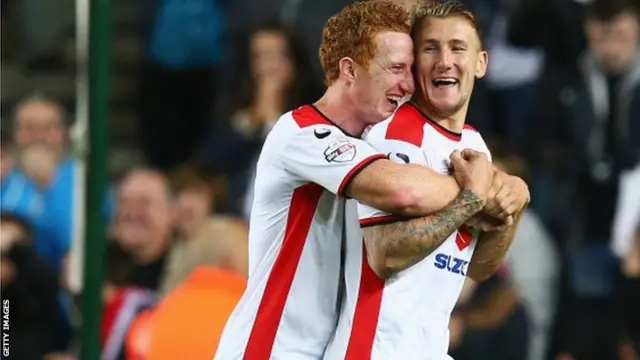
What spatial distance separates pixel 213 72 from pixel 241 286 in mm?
2595

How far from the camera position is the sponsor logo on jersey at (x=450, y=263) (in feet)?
11.3

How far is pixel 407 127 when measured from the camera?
3438mm

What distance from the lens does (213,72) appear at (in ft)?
24.4

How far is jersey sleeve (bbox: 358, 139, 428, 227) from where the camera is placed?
132 inches

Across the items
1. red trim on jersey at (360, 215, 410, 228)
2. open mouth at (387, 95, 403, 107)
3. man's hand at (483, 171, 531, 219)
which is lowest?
red trim on jersey at (360, 215, 410, 228)

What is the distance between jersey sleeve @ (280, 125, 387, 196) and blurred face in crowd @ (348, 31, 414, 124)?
0.28 ft

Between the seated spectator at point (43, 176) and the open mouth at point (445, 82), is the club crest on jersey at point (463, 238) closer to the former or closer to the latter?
the open mouth at point (445, 82)

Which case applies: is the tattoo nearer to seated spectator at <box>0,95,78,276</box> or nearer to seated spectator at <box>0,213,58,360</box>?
seated spectator at <box>0,213,58,360</box>

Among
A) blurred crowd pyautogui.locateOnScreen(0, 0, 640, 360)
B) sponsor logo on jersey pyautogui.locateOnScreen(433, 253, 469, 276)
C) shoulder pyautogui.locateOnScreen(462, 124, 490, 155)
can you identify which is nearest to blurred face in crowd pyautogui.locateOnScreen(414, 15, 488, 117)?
shoulder pyautogui.locateOnScreen(462, 124, 490, 155)

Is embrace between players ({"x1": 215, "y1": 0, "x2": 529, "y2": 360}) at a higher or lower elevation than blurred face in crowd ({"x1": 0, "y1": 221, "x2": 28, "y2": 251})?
higher

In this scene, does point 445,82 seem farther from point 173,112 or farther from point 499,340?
point 173,112

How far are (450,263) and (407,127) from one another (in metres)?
0.31

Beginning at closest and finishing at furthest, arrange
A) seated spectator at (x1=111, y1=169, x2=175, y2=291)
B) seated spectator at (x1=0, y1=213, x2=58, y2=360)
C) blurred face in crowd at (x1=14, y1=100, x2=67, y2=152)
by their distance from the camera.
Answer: seated spectator at (x1=0, y1=213, x2=58, y2=360)
seated spectator at (x1=111, y1=169, x2=175, y2=291)
blurred face in crowd at (x1=14, y1=100, x2=67, y2=152)

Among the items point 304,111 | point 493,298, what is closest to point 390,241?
point 304,111
